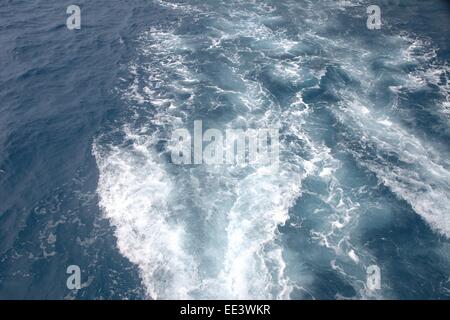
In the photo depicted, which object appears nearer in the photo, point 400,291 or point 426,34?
point 400,291

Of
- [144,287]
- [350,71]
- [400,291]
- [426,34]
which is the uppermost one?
[426,34]

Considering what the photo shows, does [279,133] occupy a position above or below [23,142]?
above

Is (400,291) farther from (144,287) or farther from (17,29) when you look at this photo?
(17,29)

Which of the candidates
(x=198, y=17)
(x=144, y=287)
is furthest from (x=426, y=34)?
(x=144, y=287)

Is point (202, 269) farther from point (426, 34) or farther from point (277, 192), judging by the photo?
point (426, 34)

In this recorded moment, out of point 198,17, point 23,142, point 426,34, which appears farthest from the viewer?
point 198,17

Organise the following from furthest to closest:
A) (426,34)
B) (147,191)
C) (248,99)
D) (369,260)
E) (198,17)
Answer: (198,17) → (426,34) → (248,99) → (147,191) → (369,260)
